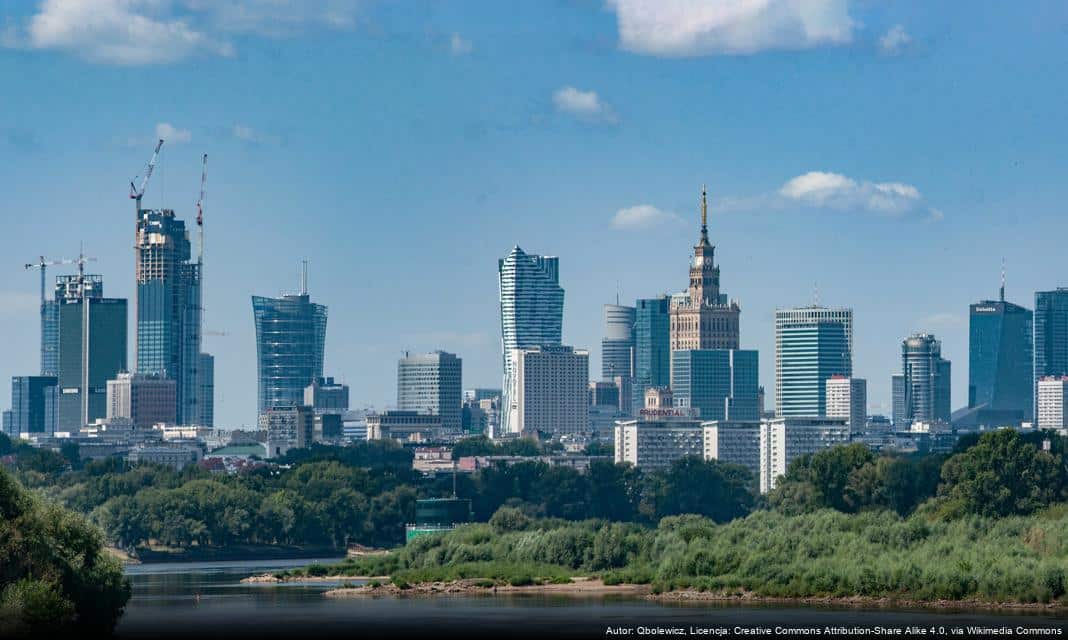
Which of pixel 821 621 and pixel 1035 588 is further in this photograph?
pixel 1035 588

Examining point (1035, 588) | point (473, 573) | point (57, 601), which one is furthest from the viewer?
point (473, 573)

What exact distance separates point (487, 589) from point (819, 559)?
25.0 m

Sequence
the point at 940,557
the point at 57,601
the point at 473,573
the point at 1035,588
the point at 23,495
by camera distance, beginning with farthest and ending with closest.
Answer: the point at 473,573 < the point at 940,557 < the point at 1035,588 < the point at 23,495 < the point at 57,601

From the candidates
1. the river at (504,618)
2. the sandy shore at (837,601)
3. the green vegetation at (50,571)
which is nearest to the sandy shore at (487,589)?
the river at (504,618)

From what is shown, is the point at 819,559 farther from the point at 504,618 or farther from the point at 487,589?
the point at 504,618

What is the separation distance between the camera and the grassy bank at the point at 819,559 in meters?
153

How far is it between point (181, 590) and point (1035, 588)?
7267 centimetres

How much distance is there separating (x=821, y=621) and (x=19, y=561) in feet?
136

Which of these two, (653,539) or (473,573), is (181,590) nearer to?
(473,573)

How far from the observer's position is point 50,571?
13050 cm

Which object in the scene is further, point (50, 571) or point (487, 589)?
point (487, 589)

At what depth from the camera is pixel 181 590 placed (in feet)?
637

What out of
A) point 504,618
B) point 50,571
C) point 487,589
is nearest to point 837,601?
point 504,618

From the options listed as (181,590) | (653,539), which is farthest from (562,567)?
(181,590)
